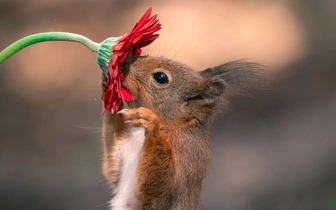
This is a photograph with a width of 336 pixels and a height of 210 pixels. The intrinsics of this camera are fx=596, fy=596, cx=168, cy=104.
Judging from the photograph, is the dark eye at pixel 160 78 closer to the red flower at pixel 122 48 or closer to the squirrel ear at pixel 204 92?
the squirrel ear at pixel 204 92

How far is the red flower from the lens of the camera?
8.55 ft

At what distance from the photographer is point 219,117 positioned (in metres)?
6.02

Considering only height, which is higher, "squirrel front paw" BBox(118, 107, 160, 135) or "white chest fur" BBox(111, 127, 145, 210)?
"squirrel front paw" BBox(118, 107, 160, 135)

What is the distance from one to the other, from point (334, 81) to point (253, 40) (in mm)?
1049

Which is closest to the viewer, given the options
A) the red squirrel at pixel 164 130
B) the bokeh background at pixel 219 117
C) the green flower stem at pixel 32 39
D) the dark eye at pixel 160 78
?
the green flower stem at pixel 32 39

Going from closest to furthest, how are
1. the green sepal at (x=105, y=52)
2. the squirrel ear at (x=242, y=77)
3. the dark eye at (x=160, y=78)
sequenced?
the green sepal at (x=105, y=52) < the dark eye at (x=160, y=78) < the squirrel ear at (x=242, y=77)

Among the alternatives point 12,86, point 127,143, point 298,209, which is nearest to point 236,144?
point 298,209

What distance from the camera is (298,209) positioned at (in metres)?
5.91

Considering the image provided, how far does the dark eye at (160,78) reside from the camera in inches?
122

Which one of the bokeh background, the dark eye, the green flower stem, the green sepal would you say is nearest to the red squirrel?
the dark eye

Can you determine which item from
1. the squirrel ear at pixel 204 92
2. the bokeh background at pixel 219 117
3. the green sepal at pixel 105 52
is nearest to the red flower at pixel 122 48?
the green sepal at pixel 105 52

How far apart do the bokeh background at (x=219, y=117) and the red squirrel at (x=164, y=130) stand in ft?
7.54

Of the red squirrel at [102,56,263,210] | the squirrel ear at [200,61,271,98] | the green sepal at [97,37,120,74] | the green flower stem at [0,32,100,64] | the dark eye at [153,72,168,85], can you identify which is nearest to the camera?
the green flower stem at [0,32,100,64]

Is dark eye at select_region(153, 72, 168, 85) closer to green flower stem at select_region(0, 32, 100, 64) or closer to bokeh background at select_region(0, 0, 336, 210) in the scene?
green flower stem at select_region(0, 32, 100, 64)
